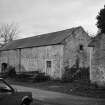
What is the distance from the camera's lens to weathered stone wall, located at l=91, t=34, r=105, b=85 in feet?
65.8

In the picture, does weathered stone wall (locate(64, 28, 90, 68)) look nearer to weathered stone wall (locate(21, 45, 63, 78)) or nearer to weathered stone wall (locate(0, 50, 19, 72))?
weathered stone wall (locate(21, 45, 63, 78))

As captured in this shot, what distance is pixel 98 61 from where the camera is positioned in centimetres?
2061

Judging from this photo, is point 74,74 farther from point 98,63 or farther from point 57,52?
point 98,63

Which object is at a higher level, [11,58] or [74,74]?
[11,58]

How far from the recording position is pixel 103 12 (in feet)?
79.5

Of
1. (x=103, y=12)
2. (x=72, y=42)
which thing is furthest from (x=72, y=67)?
(x=103, y=12)

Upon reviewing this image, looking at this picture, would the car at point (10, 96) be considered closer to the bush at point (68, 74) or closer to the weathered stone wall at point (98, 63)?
the weathered stone wall at point (98, 63)

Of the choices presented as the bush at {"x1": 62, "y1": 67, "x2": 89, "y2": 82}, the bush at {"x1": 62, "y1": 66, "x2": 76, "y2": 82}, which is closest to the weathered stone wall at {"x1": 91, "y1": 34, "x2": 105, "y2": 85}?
the bush at {"x1": 62, "y1": 66, "x2": 76, "y2": 82}

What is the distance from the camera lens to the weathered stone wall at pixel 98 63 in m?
20.1

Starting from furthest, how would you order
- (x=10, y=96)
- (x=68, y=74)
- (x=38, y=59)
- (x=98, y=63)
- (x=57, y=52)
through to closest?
1. (x=38, y=59)
2. (x=57, y=52)
3. (x=68, y=74)
4. (x=98, y=63)
5. (x=10, y=96)

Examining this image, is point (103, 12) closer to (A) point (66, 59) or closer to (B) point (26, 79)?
(A) point (66, 59)

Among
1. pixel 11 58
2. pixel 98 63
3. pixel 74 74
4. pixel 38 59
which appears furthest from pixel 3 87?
pixel 11 58

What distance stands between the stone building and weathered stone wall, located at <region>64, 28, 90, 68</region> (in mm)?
6415

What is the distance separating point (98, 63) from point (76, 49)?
323 inches
